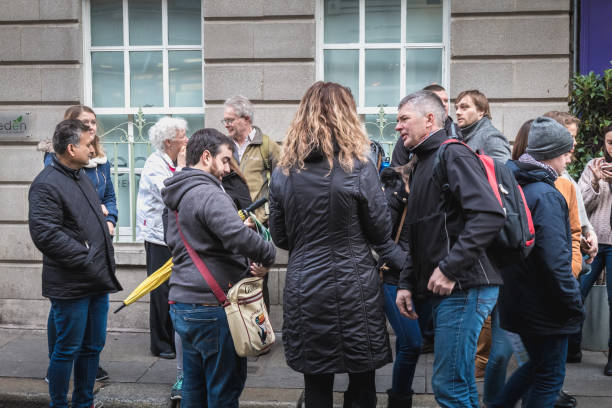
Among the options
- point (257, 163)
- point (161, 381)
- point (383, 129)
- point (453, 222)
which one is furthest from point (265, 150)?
point (453, 222)

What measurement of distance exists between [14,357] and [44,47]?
3.20 metres

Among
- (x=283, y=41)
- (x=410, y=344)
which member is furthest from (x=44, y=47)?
(x=410, y=344)

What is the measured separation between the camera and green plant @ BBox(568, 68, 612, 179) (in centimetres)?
647

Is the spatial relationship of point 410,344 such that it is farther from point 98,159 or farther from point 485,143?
point 98,159

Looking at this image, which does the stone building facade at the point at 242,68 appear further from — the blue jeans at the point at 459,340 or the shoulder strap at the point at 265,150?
the blue jeans at the point at 459,340

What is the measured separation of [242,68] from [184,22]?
93 centimetres

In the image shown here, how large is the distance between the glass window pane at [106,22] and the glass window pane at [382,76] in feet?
8.68

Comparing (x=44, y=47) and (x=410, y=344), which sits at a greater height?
(x=44, y=47)

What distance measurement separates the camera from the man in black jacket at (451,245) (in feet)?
11.2

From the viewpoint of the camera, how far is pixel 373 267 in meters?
3.77

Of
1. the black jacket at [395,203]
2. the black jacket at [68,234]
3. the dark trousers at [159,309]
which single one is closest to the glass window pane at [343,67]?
the dark trousers at [159,309]

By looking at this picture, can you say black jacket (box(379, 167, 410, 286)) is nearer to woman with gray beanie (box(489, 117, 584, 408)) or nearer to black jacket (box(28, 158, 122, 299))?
woman with gray beanie (box(489, 117, 584, 408))

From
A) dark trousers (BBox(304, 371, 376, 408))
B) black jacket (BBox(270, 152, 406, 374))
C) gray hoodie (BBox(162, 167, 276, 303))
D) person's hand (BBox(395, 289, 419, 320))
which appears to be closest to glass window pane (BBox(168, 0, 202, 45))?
gray hoodie (BBox(162, 167, 276, 303))

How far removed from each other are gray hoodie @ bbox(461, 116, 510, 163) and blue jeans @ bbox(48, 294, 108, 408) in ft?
9.58
